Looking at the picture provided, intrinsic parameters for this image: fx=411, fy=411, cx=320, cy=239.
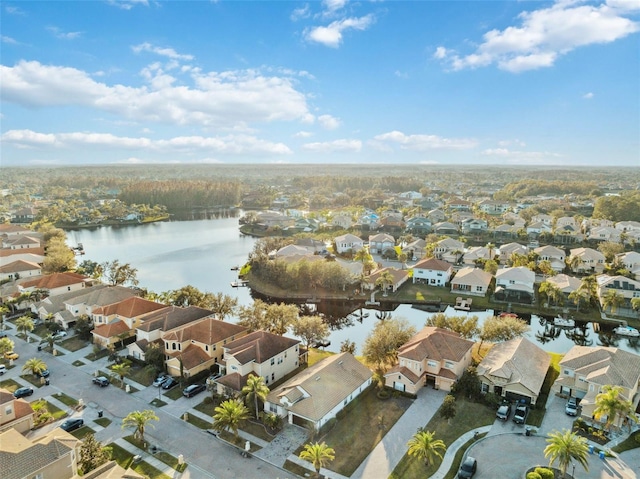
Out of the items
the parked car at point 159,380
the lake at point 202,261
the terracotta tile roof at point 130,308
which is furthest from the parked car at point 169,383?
the lake at point 202,261

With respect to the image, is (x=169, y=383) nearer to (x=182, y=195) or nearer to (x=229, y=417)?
(x=229, y=417)

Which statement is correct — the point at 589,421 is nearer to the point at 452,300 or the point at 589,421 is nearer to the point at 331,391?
the point at 331,391

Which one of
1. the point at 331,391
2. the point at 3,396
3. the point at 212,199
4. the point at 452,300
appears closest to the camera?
the point at 3,396

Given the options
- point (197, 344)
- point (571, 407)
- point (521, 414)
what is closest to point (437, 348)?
point (521, 414)

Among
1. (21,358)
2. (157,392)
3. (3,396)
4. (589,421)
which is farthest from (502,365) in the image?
(21,358)

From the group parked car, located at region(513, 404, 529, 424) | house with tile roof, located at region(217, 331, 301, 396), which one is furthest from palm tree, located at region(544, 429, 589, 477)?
house with tile roof, located at region(217, 331, 301, 396)

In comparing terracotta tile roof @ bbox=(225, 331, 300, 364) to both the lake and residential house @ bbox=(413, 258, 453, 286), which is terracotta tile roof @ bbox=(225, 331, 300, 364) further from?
residential house @ bbox=(413, 258, 453, 286)
